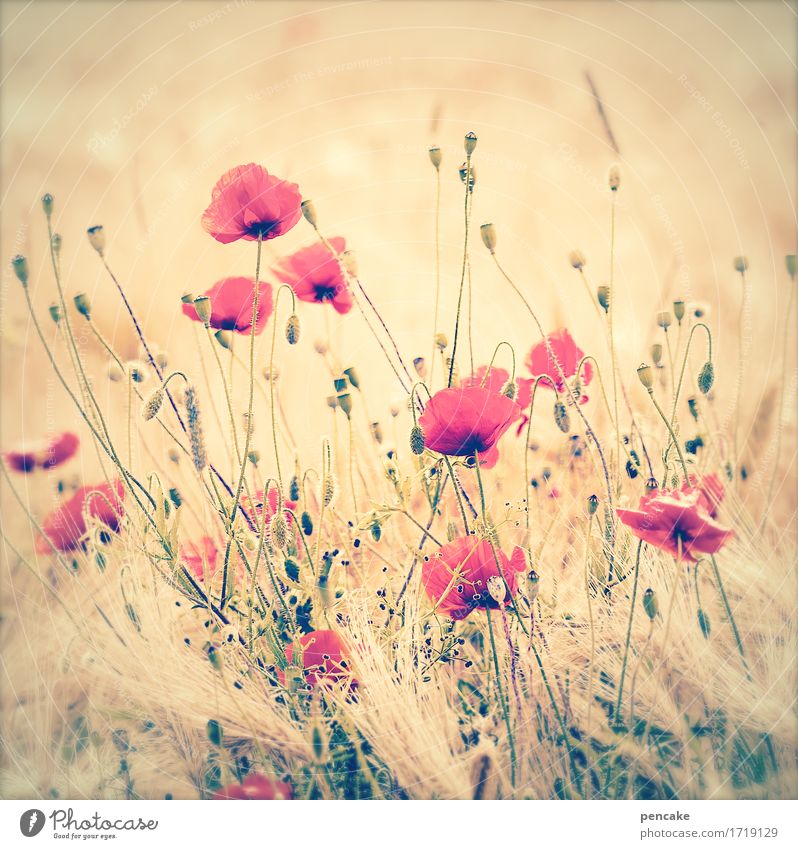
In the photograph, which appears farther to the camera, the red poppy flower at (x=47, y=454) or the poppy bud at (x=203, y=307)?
the red poppy flower at (x=47, y=454)

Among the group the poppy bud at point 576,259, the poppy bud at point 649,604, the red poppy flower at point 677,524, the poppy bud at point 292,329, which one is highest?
the poppy bud at point 576,259

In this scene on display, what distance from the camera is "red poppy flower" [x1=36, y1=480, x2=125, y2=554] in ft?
2.23

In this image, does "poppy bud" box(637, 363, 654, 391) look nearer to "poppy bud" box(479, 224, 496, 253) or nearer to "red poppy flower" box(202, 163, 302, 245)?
"poppy bud" box(479, 224, 496, 253)

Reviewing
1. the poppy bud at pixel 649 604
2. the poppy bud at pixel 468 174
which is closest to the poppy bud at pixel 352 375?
the poppy bud at pixel 468 174

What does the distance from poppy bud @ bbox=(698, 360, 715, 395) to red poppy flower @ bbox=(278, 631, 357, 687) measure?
0.46m

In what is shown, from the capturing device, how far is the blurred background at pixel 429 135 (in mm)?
764

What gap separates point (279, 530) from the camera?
2.10 feet

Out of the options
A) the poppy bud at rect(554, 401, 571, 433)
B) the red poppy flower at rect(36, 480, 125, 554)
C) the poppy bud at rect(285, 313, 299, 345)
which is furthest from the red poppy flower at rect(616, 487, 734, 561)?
the red poppy flower at rect(36, 480, 125, 554)

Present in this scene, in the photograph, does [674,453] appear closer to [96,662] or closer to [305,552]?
[305,552]

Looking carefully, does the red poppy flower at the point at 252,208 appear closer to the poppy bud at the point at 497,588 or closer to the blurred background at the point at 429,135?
the blurred background at the point at 429,135

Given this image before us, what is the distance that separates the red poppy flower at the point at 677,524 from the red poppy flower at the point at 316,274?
0.36 m

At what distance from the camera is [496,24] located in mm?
774

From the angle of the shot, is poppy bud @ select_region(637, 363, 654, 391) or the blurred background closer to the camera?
poppy bud @ select_region(637, 363, 654, 391)

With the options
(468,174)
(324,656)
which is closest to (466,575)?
(324,656)
